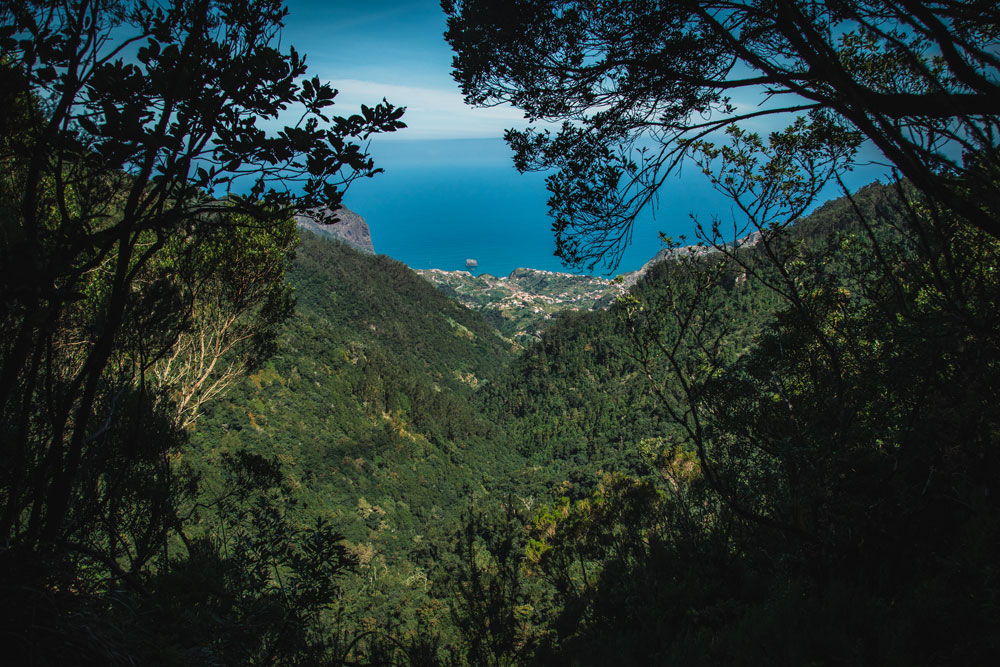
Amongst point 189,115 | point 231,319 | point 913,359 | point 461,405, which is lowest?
point 913,359

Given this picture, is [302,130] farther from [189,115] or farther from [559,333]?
[559,333]

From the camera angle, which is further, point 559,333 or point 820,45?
point 559,333

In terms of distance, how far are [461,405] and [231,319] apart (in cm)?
9216

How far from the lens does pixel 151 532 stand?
744 cm

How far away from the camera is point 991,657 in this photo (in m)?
2.51

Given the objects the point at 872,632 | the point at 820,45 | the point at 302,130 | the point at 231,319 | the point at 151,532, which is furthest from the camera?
the point at 231,319

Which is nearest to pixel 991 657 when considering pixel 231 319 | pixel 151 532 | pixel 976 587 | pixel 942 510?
pixel 976 587

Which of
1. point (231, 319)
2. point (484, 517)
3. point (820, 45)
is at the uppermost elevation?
point (231, 319)

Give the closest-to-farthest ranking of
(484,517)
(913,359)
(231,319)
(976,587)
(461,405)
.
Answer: (976,587) → (913,359) → (231,319) → (484,517) → (461,405)

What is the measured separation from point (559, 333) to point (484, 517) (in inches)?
2486

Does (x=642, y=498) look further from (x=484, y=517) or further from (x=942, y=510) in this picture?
(x=484, y=517)

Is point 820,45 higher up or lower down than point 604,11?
lower down

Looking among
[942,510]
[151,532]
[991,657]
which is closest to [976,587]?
[991,657]

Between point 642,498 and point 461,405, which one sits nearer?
point 642,498
